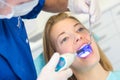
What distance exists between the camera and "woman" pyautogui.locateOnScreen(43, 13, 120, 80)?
166cm

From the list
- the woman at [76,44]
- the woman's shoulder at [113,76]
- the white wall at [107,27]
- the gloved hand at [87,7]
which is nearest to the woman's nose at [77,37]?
the woman at [76,44]

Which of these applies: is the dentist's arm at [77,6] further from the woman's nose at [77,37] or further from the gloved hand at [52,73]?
the gloved hand at [52,73]

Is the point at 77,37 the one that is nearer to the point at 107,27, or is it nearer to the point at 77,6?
the point at 77,6

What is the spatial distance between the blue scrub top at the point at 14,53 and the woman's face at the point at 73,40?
1.18ft

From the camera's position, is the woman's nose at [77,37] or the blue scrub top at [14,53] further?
the woman's nose at [77,37]

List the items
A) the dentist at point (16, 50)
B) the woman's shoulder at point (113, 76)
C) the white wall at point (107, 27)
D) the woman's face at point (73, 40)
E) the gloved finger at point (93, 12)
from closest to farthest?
1. the dentist at point (16, 50)
2. the gloved finger at point (93, 12)
3. the woman's face at point (73, 40)
4. the woman's shoulder at point (113, 76)
5. the white wall at point (107, 27)

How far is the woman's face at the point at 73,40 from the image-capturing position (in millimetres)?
1651

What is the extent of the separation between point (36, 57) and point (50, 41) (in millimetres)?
265

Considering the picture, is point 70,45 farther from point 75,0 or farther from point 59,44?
point 75,0

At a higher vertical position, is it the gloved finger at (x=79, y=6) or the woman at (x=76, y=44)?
the gloved finger at (x=79, y=6)

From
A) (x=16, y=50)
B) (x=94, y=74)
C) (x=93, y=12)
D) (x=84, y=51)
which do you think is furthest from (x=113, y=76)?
(x=16, y=50)

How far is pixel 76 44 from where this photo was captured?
1.66 m

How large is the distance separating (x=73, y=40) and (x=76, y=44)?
5 cm

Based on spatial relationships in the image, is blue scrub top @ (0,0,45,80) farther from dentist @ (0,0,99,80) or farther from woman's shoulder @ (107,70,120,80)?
woman's shoulder @ (107,70,120,80)
